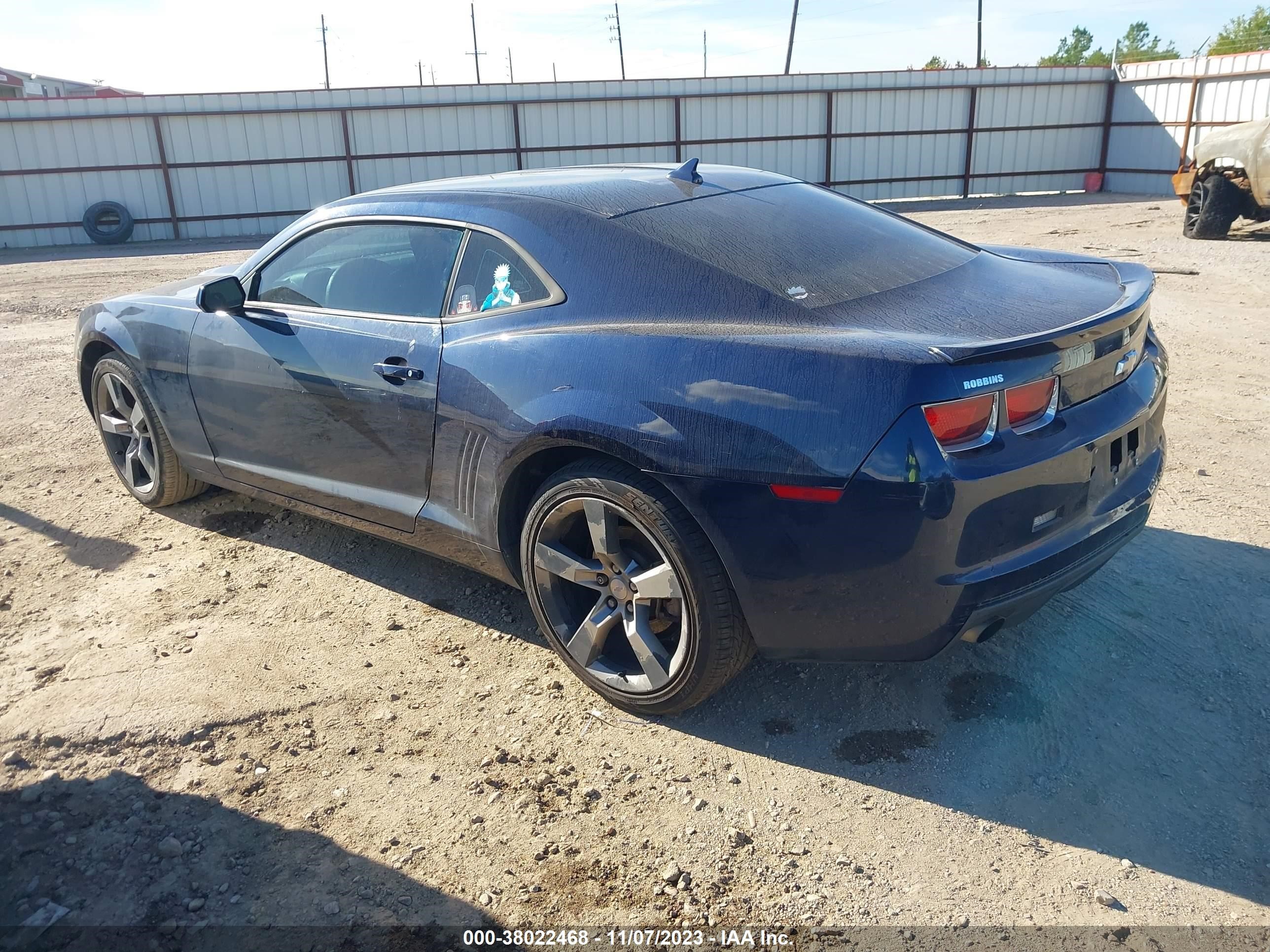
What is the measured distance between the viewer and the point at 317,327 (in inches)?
148

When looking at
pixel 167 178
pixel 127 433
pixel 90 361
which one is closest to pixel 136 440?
pixel 127 433

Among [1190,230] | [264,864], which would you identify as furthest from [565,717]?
[1190,230]

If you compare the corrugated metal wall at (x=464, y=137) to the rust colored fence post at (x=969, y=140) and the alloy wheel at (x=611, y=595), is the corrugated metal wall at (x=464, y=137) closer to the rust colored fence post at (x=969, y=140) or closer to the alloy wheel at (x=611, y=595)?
the rust colored fence post at (x=969, y=140)

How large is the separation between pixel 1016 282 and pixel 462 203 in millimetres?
1935

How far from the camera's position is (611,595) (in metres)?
3.04

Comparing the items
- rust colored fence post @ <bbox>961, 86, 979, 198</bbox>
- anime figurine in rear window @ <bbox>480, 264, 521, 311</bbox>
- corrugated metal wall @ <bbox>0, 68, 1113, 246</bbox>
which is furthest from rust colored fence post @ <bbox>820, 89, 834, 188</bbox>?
anime figurine in rear window @ <bbox>480, 264, 521, 311</bbox>

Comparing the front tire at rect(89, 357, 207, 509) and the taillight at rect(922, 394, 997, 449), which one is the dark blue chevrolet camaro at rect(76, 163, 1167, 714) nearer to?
the taillight at rect(922, 394, 997, 449)

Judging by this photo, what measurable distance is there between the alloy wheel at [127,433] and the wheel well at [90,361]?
0.12 metres

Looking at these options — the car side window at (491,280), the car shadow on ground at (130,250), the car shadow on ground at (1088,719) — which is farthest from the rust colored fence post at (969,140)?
the car side window at (491,280)

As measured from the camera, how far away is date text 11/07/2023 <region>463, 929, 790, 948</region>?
2.25 meters

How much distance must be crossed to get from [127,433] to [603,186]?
2954 mm

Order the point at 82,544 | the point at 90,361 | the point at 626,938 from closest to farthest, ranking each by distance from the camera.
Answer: the point at 626,938
the point at 82,544
the point at 90,361

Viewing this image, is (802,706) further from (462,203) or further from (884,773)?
(462,203)

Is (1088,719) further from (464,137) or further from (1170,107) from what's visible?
(1170,107)
